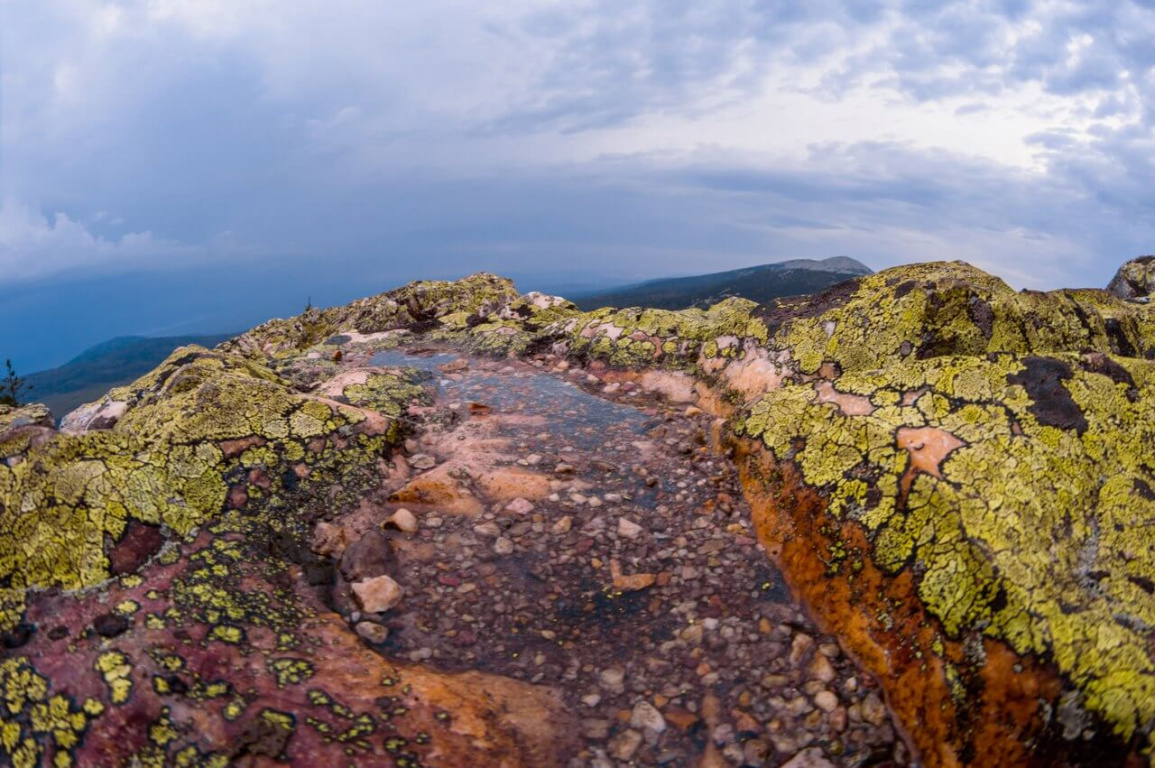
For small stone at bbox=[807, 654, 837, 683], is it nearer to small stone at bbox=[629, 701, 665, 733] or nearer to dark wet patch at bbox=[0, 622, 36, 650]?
small stone at bbox=[629, 701, 665, 733]

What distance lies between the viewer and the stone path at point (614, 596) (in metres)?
5.66

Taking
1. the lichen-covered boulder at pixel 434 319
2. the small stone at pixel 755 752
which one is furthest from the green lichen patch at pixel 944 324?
the lichen-covered boulder at pixel 434 319

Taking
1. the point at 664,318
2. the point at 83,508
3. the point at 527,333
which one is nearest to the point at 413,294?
the point at 527,333

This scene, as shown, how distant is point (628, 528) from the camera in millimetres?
8414

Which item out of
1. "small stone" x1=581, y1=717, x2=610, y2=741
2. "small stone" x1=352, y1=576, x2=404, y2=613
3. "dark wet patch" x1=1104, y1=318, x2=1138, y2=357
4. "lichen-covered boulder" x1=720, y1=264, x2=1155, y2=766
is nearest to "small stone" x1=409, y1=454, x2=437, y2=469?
"small stone" x1=352, y1=576, x2=404, y2=613

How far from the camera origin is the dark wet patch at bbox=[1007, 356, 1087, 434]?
291 inches

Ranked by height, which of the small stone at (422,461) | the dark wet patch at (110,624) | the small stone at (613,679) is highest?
the small stone at (422,461)

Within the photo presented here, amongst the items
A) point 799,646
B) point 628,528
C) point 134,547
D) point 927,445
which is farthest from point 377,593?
point 927,445

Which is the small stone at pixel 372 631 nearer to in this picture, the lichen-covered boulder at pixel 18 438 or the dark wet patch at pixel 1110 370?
the lichen-covered boulder at pixel 18 438

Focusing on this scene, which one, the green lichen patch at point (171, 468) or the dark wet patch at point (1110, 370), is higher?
the dark wet patch at point (1110, 370)

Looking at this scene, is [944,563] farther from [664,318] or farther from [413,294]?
[413,294]

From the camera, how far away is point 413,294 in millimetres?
25516

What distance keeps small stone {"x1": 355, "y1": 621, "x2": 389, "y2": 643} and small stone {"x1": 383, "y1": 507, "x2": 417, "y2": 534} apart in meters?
1.62

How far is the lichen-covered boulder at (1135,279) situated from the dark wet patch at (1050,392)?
18.2m
